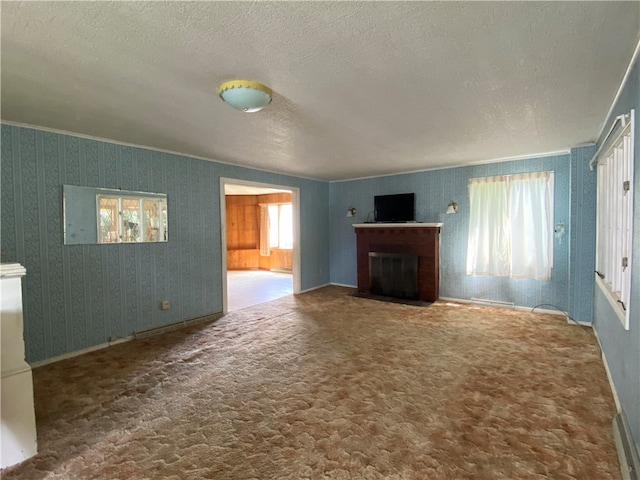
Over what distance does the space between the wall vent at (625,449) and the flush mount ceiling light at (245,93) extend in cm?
286

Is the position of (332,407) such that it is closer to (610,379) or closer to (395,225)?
(610,379)

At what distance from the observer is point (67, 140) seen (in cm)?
308

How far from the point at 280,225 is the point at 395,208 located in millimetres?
4437

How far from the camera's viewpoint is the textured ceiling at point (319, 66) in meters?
1.38

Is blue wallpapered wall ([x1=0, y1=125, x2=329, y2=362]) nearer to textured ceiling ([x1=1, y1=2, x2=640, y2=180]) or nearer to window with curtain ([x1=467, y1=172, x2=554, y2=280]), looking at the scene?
textured ceiling ([x1=1, y1=2, x2=640, y2=180])

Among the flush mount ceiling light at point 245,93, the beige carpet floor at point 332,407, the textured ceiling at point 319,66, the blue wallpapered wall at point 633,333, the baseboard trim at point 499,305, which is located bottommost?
the beige carpet floor at point 332,407

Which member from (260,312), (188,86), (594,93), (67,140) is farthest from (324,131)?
(260,312)

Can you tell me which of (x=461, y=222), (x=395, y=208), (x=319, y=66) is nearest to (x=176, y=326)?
(x=319, y=66)

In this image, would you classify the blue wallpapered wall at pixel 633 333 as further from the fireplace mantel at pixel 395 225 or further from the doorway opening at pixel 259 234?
the doorway opening at pixel 259 234

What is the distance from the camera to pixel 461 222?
508cm

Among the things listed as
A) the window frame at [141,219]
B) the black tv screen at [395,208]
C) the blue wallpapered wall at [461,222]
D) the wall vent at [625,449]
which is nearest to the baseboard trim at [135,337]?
the window frame at [141,219]

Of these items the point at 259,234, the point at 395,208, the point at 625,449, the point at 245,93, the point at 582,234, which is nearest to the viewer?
the point at 625,449

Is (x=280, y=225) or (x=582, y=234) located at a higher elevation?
(x=280, y=225)

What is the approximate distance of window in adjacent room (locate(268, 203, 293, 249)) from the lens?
9094 millimetres
